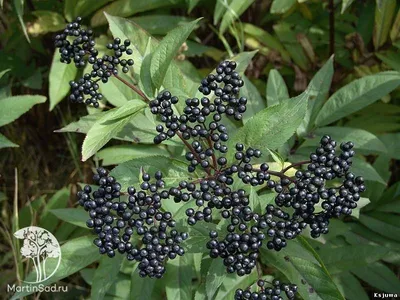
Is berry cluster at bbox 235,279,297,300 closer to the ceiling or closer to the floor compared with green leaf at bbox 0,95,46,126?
closer to the floor

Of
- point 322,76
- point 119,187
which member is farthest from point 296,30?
point 119,187

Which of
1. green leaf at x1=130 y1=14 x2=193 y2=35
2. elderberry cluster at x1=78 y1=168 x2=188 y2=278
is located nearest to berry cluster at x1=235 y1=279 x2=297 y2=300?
elderberry cluster at x1=78 y1=168 x2=188 y2=278

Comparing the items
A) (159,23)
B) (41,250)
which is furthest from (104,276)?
(159,23)

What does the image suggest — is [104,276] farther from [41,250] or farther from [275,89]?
[275,89]

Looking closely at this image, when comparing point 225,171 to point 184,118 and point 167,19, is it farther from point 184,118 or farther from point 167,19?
point 167,19

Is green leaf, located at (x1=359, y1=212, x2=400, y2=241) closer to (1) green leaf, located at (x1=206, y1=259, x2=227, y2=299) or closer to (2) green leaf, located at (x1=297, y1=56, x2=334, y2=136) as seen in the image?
(2) green leaf, located at (x1=297, y1=56, x2=334, y2=136)

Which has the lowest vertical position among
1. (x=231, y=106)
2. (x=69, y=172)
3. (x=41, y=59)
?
(x=69, y=172)

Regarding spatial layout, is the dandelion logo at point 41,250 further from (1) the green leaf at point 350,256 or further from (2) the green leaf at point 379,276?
(2) the green leaf at point 379,276
